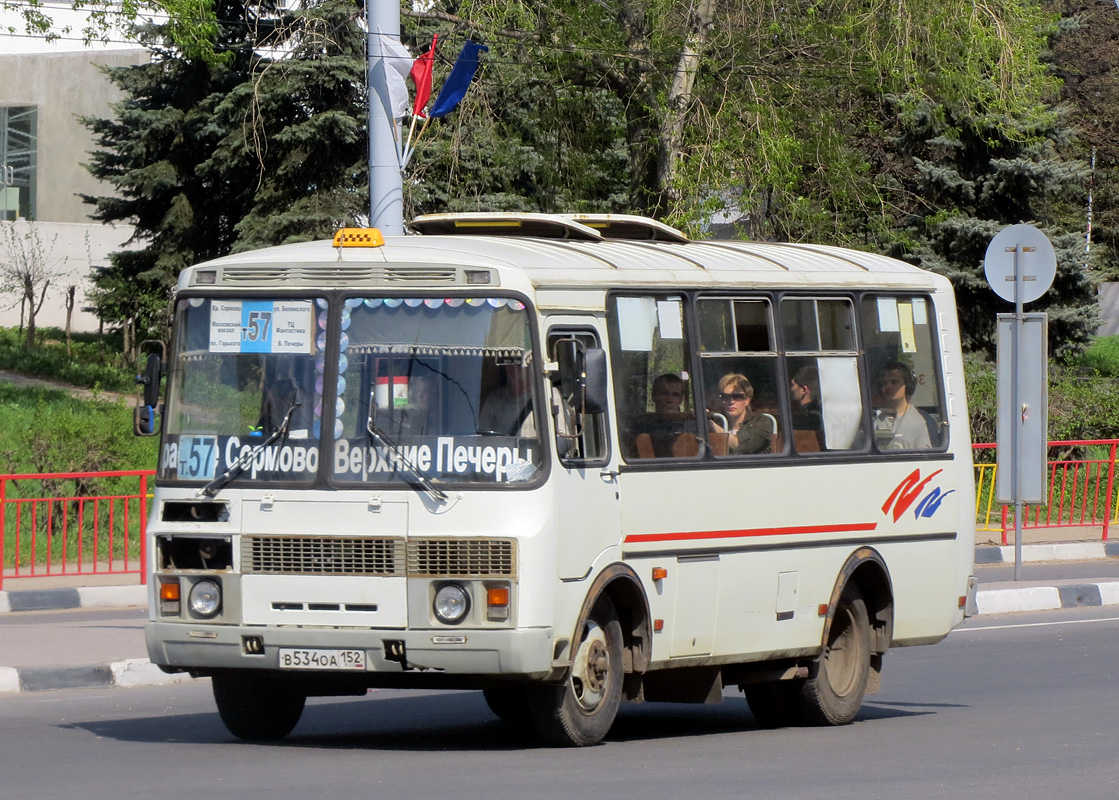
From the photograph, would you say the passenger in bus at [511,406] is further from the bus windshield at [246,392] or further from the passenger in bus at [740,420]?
the passenger in bus at [740,420]

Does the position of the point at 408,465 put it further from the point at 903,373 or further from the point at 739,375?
the point at 903,373

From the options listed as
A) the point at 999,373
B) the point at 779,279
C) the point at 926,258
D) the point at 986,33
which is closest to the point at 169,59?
the point at 926,258

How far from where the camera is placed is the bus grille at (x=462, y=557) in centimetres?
797

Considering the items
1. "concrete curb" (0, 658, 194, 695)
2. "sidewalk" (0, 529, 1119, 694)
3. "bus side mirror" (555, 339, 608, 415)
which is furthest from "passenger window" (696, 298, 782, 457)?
"sidewalk" (0, 529, 1119, 694)

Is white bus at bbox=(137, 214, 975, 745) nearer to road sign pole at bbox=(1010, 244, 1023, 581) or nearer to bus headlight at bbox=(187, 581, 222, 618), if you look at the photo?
bus headlight at bbox=(187, 581, 222, 618)

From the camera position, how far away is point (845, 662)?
1041cm

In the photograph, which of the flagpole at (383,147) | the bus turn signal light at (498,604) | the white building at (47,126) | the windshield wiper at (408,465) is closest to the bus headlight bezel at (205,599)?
the windshield wiper at (408,465)

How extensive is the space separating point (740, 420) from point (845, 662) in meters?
1.83

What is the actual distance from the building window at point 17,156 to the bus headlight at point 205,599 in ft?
144

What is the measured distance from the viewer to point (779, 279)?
9.91 m

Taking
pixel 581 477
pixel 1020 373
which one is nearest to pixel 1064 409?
pixel 1020 373

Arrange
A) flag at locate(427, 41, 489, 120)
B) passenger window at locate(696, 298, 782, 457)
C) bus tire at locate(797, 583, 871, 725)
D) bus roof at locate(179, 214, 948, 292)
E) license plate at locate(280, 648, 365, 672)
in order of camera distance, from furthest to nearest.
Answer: flag at locate(427, 41, 489, 120) → bus tire at locate(797, 583, 871, 725) → passenger window at locate(696, 298, 782, 457) → bus roof at locate(179, 214, 948, 292) → license plate at locate(280, 648, 365, 672)

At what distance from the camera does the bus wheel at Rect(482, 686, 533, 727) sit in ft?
31.0

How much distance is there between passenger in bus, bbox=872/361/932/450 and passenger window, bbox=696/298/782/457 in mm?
978
